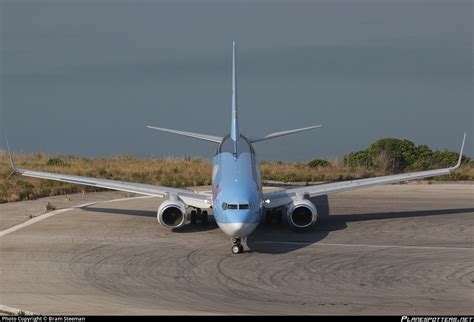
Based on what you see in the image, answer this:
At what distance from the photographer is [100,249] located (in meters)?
28.7

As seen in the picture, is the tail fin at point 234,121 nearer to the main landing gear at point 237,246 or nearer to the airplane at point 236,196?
the airplane at point 236,196

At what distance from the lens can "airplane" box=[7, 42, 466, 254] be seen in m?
27.0

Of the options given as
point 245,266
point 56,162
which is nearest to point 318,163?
point 56,162

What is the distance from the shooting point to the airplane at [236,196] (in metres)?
27.0

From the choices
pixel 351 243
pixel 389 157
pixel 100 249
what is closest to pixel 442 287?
pixel 351 243

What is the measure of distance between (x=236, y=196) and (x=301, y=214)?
5.17 m

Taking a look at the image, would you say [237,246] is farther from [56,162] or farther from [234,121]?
[56,162]

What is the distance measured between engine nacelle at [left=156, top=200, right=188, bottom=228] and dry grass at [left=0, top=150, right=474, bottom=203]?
43.7 ft

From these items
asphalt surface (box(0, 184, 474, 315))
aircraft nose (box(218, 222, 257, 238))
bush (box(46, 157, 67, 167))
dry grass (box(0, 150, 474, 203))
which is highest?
bush (box(46, 157, 67, 167))

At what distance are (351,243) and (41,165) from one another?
113 ft

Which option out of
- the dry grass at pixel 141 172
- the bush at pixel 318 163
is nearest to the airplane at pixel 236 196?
the dry grass at pixel 141 172

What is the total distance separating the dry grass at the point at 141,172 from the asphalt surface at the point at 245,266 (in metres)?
9.09

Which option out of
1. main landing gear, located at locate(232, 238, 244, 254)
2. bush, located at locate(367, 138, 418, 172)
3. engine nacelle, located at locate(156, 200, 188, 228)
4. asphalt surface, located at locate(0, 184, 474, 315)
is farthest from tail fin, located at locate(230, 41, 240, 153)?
bush, located at locate(367, 138, 418, 172)

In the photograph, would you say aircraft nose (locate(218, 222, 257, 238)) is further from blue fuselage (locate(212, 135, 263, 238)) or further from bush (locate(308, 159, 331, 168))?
bush (locate(308, 159, 331, 168))
